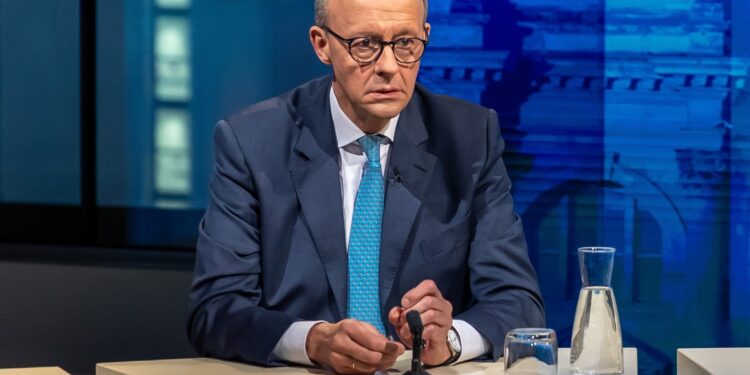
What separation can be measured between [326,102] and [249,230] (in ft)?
1.11

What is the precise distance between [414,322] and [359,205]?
59 cm

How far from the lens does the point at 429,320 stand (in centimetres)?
215

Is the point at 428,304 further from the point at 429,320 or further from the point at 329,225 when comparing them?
the point at 329,225

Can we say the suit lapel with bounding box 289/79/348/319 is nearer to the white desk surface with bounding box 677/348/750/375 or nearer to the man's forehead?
the man's forehead

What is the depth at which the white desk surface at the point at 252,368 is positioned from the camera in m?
2.15

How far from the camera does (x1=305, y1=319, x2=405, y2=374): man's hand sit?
2.05m

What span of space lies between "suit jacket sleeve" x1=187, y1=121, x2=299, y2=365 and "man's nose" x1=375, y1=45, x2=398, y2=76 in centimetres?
34

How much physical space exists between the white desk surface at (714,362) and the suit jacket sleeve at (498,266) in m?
0.33

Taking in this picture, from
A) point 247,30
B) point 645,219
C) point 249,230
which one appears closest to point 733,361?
point 249,230

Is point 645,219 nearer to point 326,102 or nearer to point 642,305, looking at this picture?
point 642,305

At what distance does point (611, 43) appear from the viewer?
377 cm

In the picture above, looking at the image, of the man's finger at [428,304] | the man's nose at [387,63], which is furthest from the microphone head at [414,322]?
the man's nose at [387,63]

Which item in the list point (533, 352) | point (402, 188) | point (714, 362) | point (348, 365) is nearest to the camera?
point (533, 352)

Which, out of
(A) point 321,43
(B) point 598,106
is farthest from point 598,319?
(B) point 598,106
